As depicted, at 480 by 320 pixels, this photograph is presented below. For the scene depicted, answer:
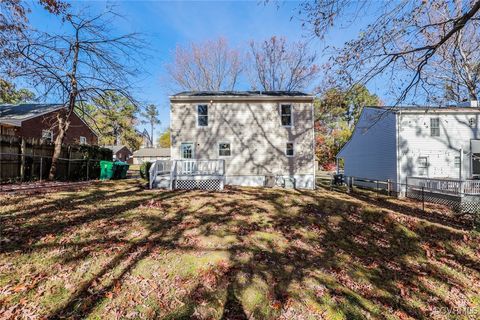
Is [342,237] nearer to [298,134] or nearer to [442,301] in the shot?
[442,301]

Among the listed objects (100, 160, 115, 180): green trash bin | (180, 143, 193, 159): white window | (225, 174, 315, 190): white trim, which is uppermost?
(180, 143, 193, 159): white window

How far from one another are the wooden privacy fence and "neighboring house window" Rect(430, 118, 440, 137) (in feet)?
69.2

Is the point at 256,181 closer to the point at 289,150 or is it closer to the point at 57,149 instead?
the point at 289,150

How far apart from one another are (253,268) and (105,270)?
8.14 ft

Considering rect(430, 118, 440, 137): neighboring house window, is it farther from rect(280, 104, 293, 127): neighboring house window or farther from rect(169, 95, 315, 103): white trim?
rect(280, 104, 293, 127): neighboring house window

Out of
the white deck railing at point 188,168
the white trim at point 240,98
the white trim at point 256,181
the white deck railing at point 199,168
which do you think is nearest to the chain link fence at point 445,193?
the white trim at point 256,181

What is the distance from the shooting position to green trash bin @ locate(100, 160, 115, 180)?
15812 millimetres

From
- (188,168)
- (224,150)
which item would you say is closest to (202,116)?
(224,150)

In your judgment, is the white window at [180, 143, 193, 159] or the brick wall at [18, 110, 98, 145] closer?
the white window at [180, 143, 193, 159]

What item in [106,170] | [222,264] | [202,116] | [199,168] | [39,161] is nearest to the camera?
[222,264]

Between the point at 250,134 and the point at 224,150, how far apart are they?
76.2 inches

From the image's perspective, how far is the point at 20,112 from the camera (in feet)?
64.5

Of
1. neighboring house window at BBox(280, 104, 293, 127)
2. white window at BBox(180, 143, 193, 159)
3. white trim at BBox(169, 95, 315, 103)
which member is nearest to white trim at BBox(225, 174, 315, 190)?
white window at BBox(180, 143, 193, 159)

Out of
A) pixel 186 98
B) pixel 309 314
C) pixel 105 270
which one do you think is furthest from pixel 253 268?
pixel 186 98
